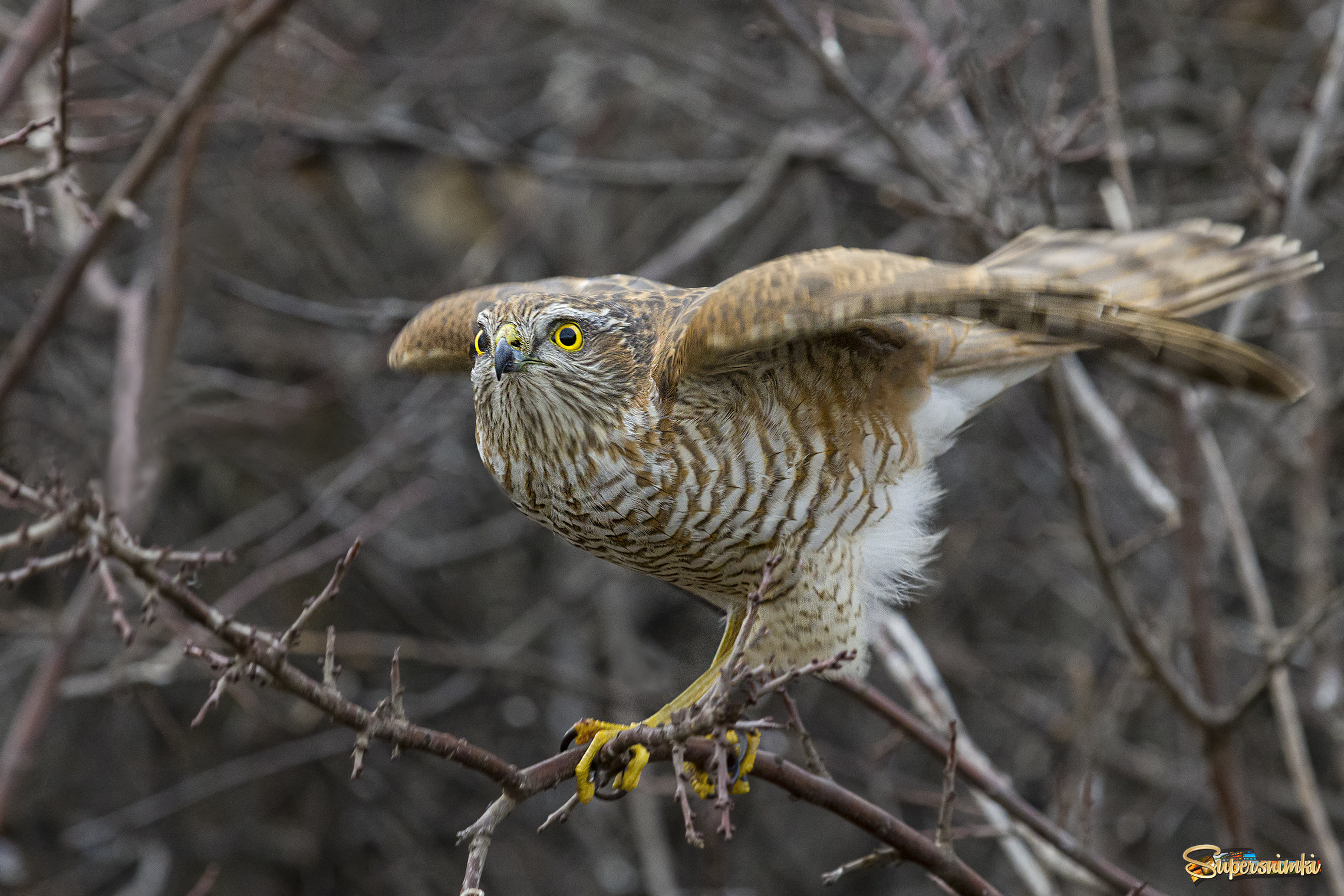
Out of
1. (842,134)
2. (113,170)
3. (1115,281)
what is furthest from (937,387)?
(113,170)

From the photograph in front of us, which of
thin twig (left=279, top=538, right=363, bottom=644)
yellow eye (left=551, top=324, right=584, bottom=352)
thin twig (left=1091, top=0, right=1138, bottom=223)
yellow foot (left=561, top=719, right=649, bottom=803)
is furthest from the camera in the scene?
thin twig (left=1091, top=0, right=1138, bottom=223)

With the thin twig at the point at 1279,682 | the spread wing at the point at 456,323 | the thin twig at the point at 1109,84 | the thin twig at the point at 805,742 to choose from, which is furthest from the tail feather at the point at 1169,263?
the thin twig at the point at 805,742

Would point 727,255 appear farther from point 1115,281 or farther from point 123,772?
point 123,772

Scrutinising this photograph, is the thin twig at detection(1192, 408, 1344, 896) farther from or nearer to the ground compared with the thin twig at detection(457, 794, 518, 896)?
nearer to the ground

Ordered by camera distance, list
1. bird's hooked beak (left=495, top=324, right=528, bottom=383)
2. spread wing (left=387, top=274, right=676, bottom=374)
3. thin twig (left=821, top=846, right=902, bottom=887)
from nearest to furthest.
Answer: thin twig (left=821, top=846, right=902, bottom=887)
bird's hooked beak (left=495, top=324, right=528, bottom=383)
spread wing (left=387, top=274, right=676, bottom=374)

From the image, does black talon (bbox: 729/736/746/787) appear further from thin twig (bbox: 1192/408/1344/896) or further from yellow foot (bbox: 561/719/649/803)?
thin twig (bbox: 1192/408/1344/896)

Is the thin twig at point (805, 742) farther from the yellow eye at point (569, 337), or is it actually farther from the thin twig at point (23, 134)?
the thin twig at point (23, 134)

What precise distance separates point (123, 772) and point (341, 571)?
17.4ft

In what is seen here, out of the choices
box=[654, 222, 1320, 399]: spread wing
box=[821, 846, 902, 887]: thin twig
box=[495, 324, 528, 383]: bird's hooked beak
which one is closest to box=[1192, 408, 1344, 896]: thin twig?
box=[654, 222, 1320, 399]: spread wing

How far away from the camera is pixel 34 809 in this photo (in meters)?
5.59

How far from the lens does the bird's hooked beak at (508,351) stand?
271 cm

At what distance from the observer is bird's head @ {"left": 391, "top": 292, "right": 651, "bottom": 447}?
2.80 metres

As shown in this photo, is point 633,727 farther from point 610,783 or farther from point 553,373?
point 553,373

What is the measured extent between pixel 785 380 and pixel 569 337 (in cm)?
54
